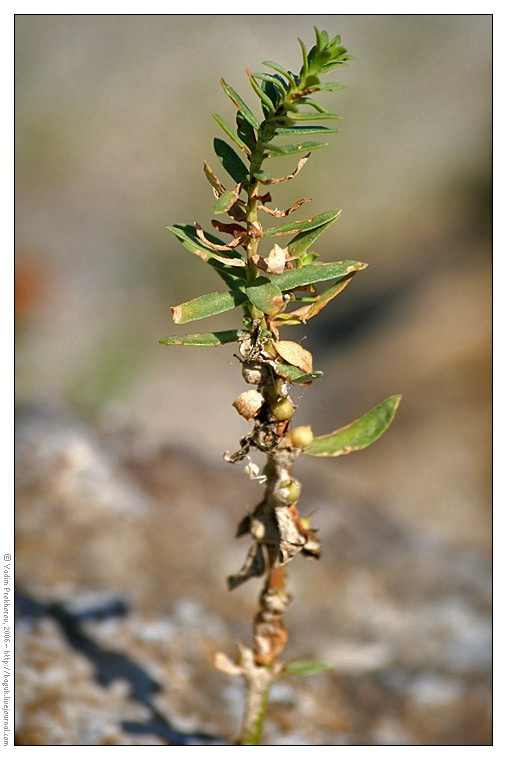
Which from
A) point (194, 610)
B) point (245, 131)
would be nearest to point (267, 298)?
point (245, 131)

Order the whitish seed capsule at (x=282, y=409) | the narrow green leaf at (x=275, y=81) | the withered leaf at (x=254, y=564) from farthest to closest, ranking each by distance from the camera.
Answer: the withered leaf at (x=254, y=564) → the whitish seed capsule at (x=282, y=409) → the narrow green leaf at (x=275, y=81)

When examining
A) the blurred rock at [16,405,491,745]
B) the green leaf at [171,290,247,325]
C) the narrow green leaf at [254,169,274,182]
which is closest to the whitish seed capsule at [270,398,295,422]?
the green leaf at [171,290,247,325]

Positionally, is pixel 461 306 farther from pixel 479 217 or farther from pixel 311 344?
pixel 311 344

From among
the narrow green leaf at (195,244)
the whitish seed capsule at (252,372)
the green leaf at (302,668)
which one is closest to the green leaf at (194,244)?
the narrow green leaf at (195,244)

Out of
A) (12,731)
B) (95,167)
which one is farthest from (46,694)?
(95,167)

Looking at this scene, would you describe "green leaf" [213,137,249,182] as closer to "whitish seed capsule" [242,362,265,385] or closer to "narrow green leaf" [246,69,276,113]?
"narrow green leaf" [246,69,276,113]

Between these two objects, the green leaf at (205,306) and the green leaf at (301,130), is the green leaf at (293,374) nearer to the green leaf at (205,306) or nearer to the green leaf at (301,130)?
the green leaf at (205,306)

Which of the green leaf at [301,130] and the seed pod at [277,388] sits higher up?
the green leaf at [301,130]
